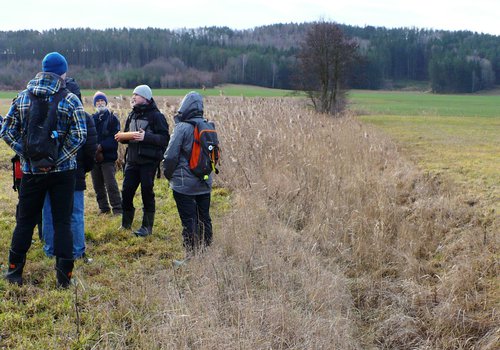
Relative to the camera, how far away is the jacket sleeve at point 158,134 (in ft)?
19.2

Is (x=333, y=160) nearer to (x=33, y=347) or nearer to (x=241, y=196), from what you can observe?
(x=241, y=196)

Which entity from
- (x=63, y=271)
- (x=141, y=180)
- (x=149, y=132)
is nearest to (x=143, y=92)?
(x=149, y=132)

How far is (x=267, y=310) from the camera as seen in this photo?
13.2 ft

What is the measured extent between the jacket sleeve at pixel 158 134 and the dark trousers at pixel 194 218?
80cm

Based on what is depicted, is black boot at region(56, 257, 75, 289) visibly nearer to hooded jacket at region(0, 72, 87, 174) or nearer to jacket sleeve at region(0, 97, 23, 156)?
hooded jacket at region(0, 72, 87, 174)

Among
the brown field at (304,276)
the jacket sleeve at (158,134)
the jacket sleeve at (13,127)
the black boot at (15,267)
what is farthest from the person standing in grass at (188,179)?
the black boot at (15,267)

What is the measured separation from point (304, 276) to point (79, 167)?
102 inches

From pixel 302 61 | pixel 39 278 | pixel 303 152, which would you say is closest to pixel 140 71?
pixel 302 61

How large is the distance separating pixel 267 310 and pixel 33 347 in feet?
5.69

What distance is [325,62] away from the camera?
3084cm

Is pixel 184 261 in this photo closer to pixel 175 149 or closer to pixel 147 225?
pixel 175 149

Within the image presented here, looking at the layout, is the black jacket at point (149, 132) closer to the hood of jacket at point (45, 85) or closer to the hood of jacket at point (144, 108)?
the hood of jacket at point (144, 108)

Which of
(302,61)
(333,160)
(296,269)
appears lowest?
(296,269)

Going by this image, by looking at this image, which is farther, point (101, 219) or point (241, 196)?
point (241, 196)
